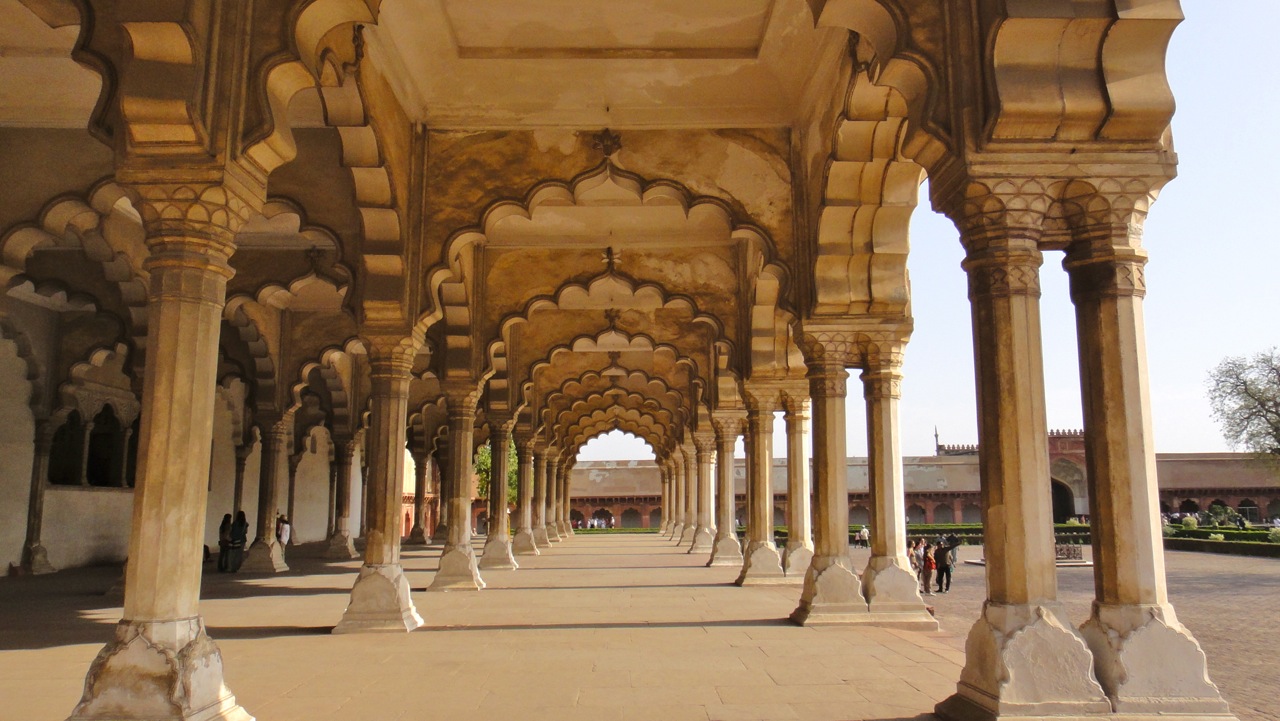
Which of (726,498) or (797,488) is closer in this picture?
(797,488)

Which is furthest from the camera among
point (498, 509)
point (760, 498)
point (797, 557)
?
point (498, 509)

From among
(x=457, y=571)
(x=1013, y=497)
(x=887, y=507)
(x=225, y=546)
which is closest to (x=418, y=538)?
(x=225, y=546)

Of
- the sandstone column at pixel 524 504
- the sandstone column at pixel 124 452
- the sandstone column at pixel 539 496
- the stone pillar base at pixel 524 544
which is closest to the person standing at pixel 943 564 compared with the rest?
the sandstone column at pixel 524 504

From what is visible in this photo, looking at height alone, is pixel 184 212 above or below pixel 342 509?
above

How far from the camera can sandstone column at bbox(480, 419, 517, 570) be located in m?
17.8

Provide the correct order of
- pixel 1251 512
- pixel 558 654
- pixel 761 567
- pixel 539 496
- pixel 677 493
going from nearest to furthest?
pixel 558 654 → pixel 761 567 → pixel 539 496 → pixel 677 493 → pixel 1251 512

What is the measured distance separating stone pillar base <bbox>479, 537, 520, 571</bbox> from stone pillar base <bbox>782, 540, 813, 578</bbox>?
596 cm

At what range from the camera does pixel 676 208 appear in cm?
1391

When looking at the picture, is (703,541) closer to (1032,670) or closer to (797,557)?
(797,557)

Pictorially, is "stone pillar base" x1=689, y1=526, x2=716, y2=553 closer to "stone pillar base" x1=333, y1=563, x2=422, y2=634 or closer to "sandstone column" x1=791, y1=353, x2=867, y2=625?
"sandstone column" x1=791, y1=353, x2=867, y2=625

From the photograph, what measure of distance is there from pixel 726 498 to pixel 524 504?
22.3ft

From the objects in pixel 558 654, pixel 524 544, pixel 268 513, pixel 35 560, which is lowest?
pixel 558 654

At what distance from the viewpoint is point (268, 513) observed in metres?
17.2

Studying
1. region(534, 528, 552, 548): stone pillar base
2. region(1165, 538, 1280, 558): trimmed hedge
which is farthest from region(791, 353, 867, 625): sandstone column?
region(1165, 538, 1280, 558): trimmed hedge
